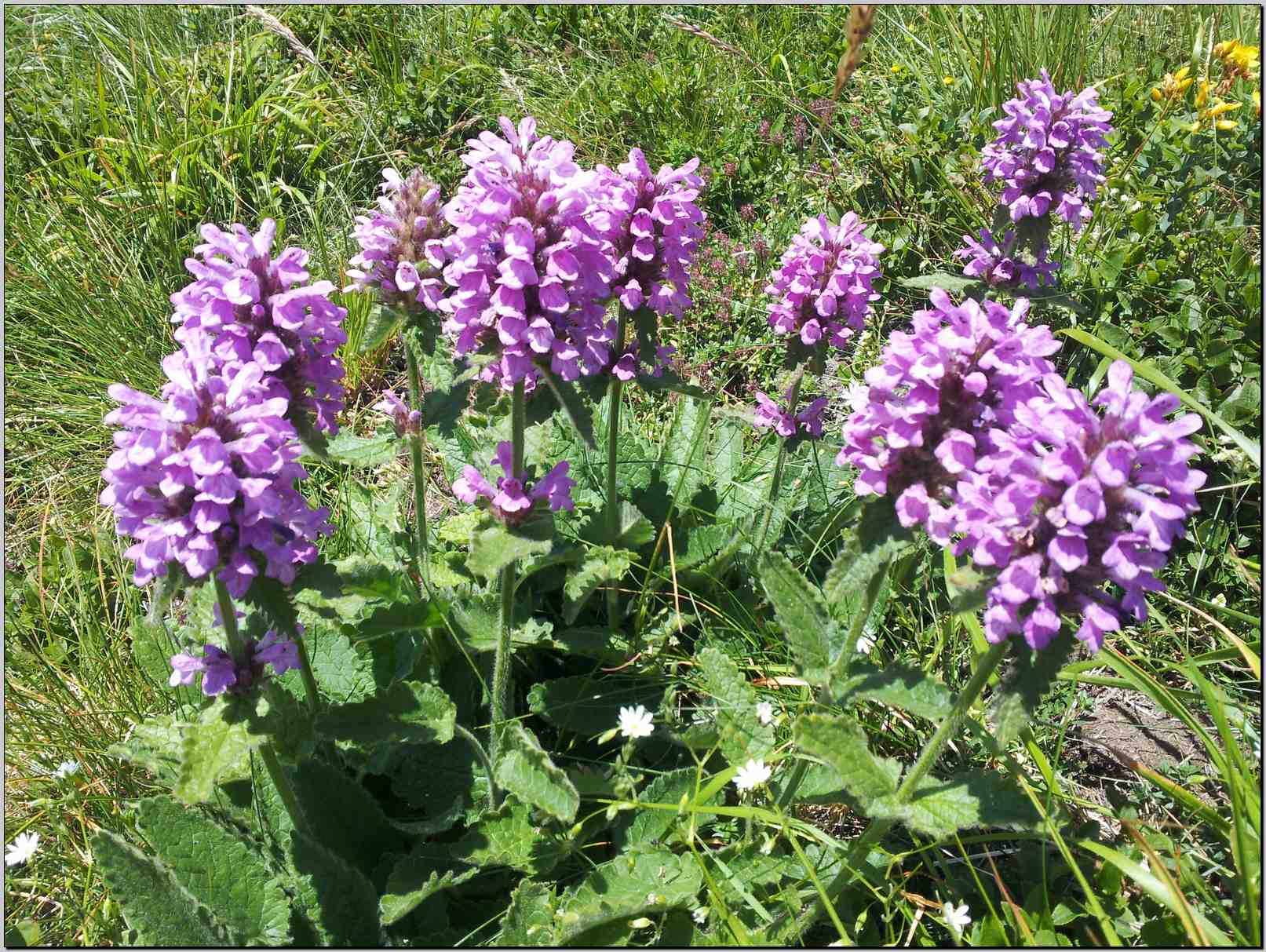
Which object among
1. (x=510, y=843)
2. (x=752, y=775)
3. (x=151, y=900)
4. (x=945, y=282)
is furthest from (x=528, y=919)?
(x=945, y=282)

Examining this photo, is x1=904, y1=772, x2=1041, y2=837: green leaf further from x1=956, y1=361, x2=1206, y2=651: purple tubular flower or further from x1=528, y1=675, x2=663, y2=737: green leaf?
x1=528, y1=675, x2=663, y2=737: green leaf

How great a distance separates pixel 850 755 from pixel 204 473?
1.43 meters

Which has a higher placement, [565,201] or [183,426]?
[565,201]

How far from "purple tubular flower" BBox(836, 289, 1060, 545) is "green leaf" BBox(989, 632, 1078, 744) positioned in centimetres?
29

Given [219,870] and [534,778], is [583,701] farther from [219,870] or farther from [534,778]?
[219,870]

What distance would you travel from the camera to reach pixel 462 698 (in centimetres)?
273

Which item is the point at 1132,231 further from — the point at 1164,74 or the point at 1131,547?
the point at 1131,547

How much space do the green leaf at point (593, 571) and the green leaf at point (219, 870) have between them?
103 cm

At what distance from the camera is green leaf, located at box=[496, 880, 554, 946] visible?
2119 millimetres

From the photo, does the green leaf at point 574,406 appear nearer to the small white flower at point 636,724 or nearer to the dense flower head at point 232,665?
the small white flower at point 636,724

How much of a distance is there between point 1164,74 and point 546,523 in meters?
4.45

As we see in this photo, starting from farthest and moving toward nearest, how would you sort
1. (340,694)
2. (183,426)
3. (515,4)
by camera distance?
1. (515,4)
2. (340,694)
3. (183,426)

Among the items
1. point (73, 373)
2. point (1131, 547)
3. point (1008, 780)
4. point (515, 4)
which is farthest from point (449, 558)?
point (515, 4)

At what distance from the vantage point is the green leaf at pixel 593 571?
2.48 metres
